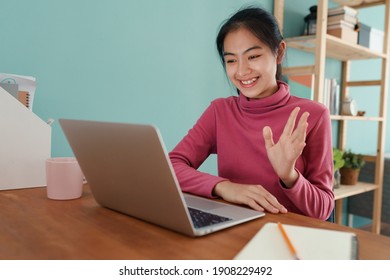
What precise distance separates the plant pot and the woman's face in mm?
1577

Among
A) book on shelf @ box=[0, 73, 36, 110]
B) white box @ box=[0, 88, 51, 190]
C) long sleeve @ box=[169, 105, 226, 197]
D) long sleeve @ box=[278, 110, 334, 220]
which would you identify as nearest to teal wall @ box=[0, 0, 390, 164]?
book on shelf @ box=[0, 73, 36, 110]

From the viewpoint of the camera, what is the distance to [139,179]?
61cm

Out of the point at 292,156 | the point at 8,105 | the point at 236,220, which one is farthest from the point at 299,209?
the point at 8,105

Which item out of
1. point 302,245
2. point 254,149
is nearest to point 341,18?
point 254,149

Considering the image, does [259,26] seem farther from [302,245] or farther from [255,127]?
[302,245]

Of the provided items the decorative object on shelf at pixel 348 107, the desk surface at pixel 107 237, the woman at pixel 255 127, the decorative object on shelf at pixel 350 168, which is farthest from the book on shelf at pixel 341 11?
the desk surface at pixel 107 237

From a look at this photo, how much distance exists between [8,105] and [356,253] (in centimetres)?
84

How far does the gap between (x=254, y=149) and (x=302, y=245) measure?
589 millimetres

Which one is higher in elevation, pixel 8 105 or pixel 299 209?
pixel 8 105

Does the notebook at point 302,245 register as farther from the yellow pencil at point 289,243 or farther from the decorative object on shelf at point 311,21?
the decorative object on shelf at point 311,21

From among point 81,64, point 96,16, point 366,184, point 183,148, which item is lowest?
point 366,184

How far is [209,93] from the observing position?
6.06ft

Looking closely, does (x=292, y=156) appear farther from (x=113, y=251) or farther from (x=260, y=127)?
(x=113, y=251)

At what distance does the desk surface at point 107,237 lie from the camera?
→ 52 cm
